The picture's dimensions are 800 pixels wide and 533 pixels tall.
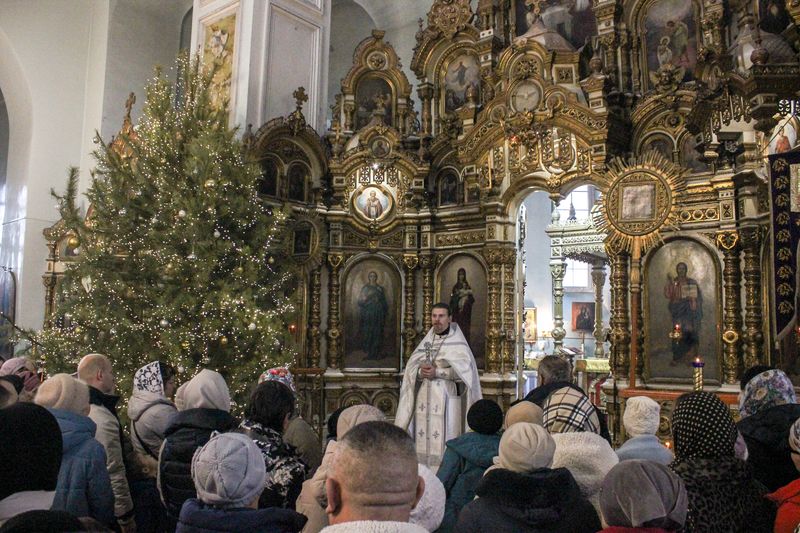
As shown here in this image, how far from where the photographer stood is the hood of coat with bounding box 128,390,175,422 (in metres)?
4.40

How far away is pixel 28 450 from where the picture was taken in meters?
2.25

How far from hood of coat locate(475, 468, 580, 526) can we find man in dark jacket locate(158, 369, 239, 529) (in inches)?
59.4

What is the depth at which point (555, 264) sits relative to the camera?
1880cm

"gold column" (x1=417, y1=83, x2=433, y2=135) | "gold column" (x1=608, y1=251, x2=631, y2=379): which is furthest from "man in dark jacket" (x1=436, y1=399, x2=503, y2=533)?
"gold column" (x1=417, y1=83, x2=433, y2=135)

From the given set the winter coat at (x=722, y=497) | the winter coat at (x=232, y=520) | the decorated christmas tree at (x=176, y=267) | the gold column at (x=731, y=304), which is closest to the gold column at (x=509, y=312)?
the gold column at (x=731, y=304)

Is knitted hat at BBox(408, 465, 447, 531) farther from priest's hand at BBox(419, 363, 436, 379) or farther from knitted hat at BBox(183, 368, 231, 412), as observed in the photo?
priest's hand at BBox(419, 363, 436, 379)

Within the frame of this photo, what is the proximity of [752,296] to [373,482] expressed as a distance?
9045mm

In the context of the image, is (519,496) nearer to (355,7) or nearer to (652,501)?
(652,501)

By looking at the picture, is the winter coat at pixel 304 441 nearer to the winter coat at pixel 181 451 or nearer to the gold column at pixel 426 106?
the winter coat at pixel 181 451

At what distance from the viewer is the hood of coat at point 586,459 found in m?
3.11

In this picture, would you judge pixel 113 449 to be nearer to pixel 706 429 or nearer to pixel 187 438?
pixel 187 438

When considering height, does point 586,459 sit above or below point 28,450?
below

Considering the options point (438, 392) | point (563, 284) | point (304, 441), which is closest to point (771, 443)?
point (304, 441)

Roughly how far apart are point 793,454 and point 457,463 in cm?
162
